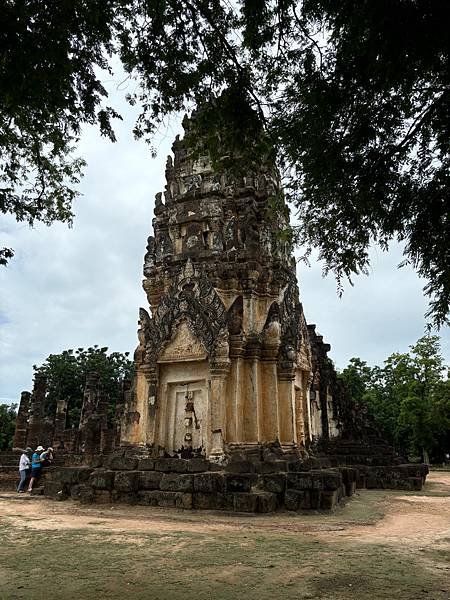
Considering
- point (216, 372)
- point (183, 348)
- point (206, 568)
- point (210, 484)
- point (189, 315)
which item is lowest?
point (206, 568)

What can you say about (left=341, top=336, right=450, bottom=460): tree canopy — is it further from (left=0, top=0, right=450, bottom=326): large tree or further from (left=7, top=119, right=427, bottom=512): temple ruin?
(left=0, top=0, right=450, bottom=326): large tree

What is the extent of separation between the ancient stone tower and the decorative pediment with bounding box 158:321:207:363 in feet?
0.08

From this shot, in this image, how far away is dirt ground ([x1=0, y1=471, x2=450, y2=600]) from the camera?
427 cm

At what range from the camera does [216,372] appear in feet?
36.3

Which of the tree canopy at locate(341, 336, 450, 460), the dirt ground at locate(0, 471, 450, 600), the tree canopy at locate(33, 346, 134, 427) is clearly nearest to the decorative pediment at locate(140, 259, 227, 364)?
the dirt ground at locate(0, 471, 450, 600)

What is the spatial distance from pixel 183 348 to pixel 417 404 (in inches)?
1049

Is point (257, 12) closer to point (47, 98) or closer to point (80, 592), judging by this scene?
point (47, 98)

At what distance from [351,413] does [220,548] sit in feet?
55.0

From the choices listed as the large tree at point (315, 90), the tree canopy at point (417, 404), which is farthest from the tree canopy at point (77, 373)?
the large tree at point (315, 90)

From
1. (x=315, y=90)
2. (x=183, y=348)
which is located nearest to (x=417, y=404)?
(x=183, y=348)

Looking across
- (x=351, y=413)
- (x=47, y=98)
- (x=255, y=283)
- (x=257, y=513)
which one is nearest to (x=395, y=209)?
(x=47, y=98)

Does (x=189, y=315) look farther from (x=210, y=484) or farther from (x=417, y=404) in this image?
(x=417, y=404)

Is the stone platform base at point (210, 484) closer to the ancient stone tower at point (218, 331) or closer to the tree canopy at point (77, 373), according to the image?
the ancient stone tower at point (218, 331)

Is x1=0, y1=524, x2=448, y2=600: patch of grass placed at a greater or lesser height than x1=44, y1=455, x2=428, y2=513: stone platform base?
lesser
